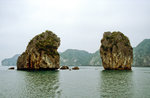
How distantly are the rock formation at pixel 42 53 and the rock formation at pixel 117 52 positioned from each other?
130 ft

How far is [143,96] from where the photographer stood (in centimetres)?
2706

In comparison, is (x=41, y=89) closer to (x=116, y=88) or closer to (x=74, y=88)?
(x=74, y=88)

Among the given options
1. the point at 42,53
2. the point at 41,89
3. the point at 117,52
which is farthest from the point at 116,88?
the point at 117,52

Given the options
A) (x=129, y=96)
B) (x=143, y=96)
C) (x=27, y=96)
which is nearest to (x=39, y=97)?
(x=27, y=96)

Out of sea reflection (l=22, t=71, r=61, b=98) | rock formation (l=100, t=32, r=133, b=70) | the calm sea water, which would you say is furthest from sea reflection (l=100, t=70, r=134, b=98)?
rock formation (l=100, t=32, r=133, b=70)

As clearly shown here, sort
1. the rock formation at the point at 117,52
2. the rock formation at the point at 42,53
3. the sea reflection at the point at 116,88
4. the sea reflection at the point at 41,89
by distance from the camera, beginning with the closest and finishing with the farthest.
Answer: the sea reflection at the point at 41,89, the sea reflection at the point at 116,88, the rock formation at the point at 42,53, the rock formation at the point at 117,52

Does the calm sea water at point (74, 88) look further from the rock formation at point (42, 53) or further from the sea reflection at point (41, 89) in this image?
the rock formation at point (42, 53)

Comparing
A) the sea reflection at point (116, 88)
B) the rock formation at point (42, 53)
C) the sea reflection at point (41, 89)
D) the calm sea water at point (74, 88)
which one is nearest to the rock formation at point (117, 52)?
the rock formation at point (42, 53)

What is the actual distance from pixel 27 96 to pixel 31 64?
3389 inches

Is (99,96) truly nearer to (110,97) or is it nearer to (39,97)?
(110,97)

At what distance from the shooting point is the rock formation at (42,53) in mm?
105963

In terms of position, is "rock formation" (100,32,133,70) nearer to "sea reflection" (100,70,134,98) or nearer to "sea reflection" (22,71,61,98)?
"sea reflection" (100,70,134,98)

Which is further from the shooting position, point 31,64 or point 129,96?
point 31,64

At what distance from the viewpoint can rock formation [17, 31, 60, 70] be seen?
106 metres
